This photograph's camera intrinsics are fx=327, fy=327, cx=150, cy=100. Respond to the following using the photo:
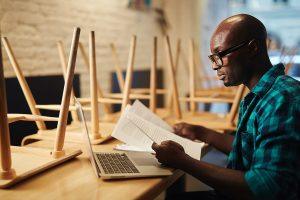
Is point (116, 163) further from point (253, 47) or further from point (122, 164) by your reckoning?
point (253, 47)

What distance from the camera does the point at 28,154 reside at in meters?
1.08

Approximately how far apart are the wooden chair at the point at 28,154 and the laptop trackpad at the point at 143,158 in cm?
19

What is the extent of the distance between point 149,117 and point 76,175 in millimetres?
505

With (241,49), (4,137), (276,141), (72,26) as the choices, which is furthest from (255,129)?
(72,26)

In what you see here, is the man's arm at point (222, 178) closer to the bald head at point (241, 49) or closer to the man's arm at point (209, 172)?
the man's arm at point (209, 172)

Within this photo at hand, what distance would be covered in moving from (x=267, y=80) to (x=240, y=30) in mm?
165

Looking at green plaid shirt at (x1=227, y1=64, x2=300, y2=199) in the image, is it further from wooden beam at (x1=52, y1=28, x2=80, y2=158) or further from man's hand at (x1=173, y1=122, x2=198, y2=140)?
wooden beam at (x1=52, y1=28, x2=80, y2=158)

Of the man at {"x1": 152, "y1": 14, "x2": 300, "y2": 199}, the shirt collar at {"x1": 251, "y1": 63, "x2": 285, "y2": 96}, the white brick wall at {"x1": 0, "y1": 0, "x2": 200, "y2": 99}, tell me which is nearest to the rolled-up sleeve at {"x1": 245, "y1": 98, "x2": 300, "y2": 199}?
the man at {"x1": 152, "y1": 14, "x2": 300, "y2": 199}

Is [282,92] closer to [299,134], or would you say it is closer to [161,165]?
[299,134]

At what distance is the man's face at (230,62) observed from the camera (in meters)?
0.97

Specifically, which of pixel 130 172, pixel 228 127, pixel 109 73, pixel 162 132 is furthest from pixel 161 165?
pixel 109 73

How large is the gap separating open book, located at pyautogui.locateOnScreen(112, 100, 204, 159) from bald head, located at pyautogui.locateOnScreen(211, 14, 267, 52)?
41 cm

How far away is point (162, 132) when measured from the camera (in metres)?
1.25

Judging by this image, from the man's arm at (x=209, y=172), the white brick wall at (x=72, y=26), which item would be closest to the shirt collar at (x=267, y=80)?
the man's arm at (x=209, y=172)
